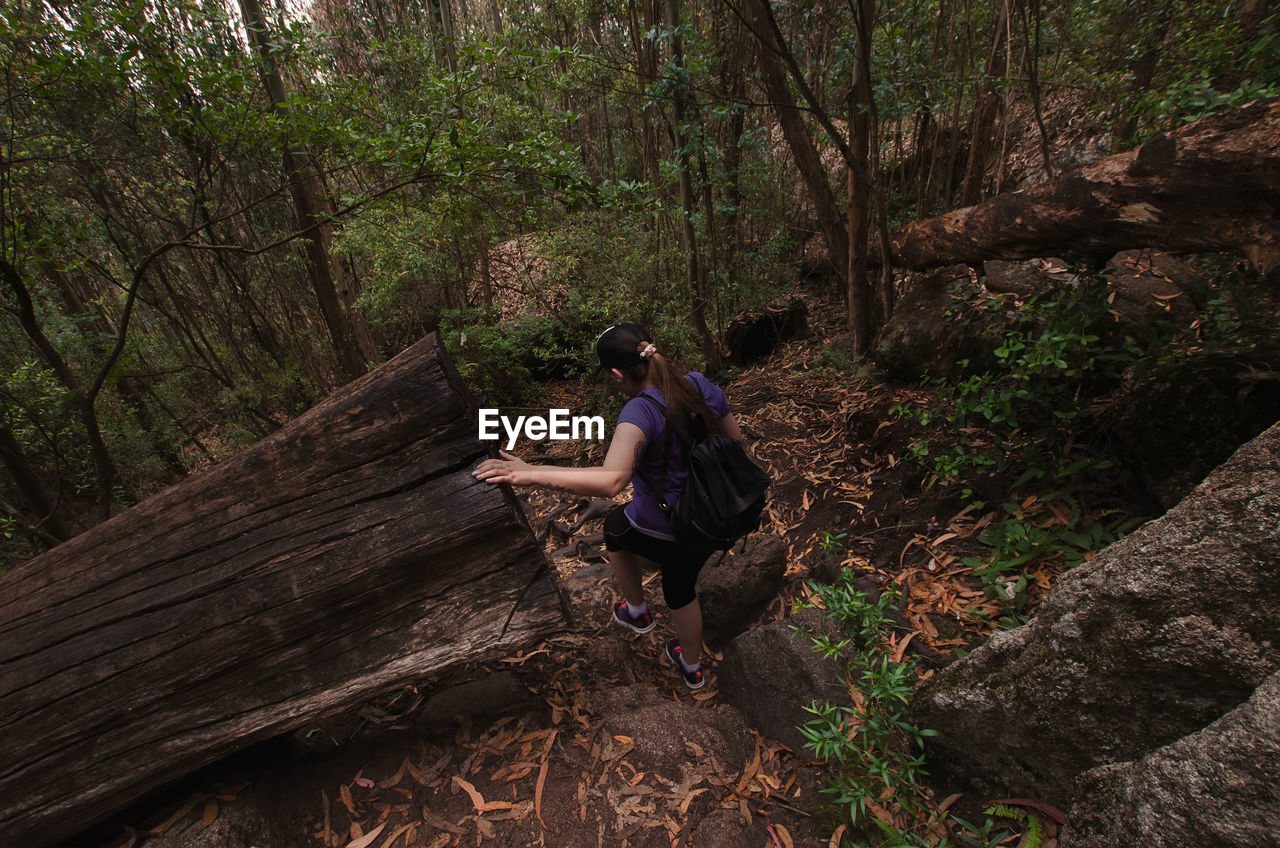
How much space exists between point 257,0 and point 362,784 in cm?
866

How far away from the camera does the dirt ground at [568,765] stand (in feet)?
6.71

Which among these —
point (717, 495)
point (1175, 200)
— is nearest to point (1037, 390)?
point (1175, 200)

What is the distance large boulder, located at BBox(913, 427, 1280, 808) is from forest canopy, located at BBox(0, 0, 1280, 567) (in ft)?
6.77

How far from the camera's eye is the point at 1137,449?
241 centimetres

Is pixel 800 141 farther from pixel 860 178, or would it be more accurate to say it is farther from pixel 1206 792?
pixel 1206 792

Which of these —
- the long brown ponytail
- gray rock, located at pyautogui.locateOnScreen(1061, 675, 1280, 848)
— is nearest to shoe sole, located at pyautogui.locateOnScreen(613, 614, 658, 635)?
the long brown ponytail

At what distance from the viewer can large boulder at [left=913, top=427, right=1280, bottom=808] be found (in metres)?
1.31

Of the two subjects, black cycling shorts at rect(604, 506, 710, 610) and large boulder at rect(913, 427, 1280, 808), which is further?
black cycling shorts at rect(604, 506, 710, 610)

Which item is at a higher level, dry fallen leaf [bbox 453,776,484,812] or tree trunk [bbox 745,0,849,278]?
tree trunk [bbox 745,0,849,278]

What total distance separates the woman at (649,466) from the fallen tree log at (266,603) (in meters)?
0.37

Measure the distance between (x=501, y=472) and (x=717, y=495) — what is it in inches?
35.8

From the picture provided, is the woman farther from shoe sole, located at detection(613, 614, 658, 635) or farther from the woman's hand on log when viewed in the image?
shoe sole, located at detection(613, 614, 658, 635)

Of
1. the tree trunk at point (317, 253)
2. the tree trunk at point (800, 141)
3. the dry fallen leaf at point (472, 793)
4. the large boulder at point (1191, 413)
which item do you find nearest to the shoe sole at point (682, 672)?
the dry fallen leaf at point (472, 793)

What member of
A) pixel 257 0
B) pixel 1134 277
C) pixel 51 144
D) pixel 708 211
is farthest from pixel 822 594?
pixel 257 0
